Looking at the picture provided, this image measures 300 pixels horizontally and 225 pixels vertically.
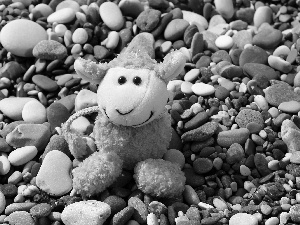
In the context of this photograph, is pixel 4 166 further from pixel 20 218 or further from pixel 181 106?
pixel 181 106

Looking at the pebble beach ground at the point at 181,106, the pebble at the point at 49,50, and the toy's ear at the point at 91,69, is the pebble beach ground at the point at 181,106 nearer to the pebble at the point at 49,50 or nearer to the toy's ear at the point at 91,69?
the pebble at the point at 49,50

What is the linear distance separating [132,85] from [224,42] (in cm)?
81

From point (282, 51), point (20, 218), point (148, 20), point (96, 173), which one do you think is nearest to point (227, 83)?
point (282, 51)

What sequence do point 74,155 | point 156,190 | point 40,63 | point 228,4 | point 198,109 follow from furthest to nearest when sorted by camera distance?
point 228,4
point 40,63
point 198,109
point 74,155
point 156,190

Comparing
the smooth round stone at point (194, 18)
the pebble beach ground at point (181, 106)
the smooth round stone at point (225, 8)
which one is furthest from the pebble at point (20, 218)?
the smooth round stone at point (225, 8)

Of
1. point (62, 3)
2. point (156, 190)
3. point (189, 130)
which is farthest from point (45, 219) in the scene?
point (62, 3)

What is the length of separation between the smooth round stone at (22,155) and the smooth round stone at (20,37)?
0.53 meters

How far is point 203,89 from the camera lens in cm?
212

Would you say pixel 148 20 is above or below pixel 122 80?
below

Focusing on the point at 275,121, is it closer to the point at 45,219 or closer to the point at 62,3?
the point at 45,219

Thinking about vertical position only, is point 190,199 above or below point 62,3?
below

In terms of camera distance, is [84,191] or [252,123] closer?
[84,191]

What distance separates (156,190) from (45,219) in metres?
0.36

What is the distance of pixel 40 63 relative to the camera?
7.48ft
